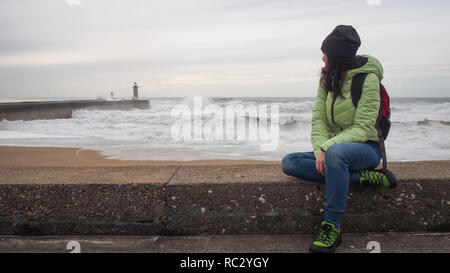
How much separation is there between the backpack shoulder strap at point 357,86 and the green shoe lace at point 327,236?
33.1 inches

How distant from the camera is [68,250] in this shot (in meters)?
2.21

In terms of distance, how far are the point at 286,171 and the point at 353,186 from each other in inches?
18.2

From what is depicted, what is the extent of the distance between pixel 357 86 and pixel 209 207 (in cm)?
130

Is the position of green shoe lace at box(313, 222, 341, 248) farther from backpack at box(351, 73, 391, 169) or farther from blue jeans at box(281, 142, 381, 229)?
backpack at box(351, 73, 391, 169)

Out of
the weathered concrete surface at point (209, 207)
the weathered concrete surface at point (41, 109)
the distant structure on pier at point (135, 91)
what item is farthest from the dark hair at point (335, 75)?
the distant structure on pier at point (135, 91)

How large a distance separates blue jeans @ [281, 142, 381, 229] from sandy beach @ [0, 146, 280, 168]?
382 cm

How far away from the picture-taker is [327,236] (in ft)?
7.01

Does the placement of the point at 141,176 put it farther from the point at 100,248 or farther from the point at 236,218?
the point at 236,218

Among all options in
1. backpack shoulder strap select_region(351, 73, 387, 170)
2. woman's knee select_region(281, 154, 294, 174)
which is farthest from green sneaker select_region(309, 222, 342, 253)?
backpack shoulder strap select_region(351, 73, 387, 170)

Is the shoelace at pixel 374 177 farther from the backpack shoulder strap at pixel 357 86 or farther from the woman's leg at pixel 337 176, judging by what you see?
the backpack shoulder strap at pixel 357 86

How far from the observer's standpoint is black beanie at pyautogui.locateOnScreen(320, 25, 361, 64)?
229cm

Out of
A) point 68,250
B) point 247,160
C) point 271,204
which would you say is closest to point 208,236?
point 271,204
